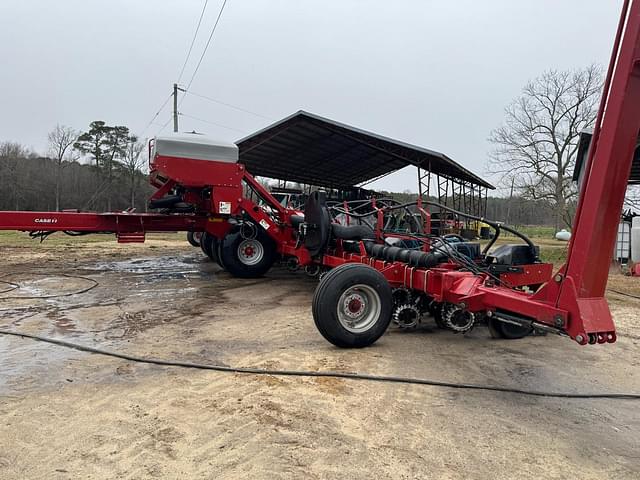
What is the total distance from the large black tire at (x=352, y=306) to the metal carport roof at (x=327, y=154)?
34.2ft

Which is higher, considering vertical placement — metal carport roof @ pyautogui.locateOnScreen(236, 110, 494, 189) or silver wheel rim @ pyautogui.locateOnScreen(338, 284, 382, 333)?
metal carport roof @ pyautogui.locateOnScreen(236, 110, 494, 189)

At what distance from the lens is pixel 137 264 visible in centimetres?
1155

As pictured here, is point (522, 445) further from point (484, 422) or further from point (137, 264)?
point (137, 264)

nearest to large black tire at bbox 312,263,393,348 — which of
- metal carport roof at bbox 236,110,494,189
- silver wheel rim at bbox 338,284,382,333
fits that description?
silver wheel rim at bbox 338,284,382,333

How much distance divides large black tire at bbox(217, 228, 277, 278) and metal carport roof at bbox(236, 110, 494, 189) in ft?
19.1

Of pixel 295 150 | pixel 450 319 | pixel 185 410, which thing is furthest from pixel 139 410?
pixel 295 150

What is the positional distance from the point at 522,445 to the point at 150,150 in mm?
7392

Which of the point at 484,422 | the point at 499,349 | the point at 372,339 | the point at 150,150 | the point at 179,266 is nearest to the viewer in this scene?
the point at 484,422

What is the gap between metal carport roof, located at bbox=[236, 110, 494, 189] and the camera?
50.5 feet

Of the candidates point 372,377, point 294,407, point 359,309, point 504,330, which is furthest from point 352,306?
point 504,330

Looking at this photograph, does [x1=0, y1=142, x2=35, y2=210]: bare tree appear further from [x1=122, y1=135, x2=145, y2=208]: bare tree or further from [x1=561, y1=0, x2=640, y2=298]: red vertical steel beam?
[x1=561, y1=0, x2=640, y2=298]: red vertical steel beam

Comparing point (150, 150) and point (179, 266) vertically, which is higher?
→ point (150, 150)

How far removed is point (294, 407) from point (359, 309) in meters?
1.50

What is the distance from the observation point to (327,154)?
1888 centimetres
